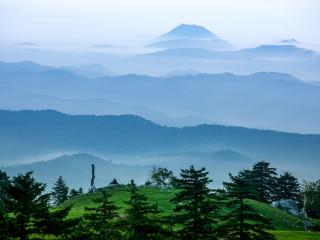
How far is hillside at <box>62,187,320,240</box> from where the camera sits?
73.0 meters

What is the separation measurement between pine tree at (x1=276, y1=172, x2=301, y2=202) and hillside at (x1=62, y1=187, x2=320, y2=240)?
32.1 m

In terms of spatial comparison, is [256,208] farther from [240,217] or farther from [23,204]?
[23,204]

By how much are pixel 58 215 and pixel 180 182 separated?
7.77 metres

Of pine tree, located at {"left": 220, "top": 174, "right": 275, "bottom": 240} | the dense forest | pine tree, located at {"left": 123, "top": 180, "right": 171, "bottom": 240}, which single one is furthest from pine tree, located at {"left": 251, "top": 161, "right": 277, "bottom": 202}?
pine tree, located at {"left": 123, "top": 180, "right": 171, "bottom": 240}

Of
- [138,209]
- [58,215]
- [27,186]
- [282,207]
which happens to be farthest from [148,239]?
[282,207]

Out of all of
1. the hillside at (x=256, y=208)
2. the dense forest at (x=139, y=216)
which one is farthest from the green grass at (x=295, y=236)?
the dense forest at (x=139, y=216)

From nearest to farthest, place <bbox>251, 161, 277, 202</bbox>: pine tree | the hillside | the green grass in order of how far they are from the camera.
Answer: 1. the green grass
2. the hillside
3. <bbox>251, 161, 277, 202</bbox>: pine tree

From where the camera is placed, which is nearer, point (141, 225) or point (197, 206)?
point (141, 225)

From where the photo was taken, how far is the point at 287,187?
5187 inches

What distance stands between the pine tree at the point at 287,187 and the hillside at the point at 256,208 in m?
32.1

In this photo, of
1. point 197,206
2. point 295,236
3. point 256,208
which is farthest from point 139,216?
point 256,208

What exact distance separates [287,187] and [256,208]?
44.3 m

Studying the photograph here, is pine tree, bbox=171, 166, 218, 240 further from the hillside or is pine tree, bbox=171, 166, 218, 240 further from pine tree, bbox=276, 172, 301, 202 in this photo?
pine tree, bbox=276, 172, 301, 202

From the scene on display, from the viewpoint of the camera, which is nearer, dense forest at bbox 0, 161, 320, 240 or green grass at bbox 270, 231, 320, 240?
dense forest at bbox 0, 161, 320, 240
